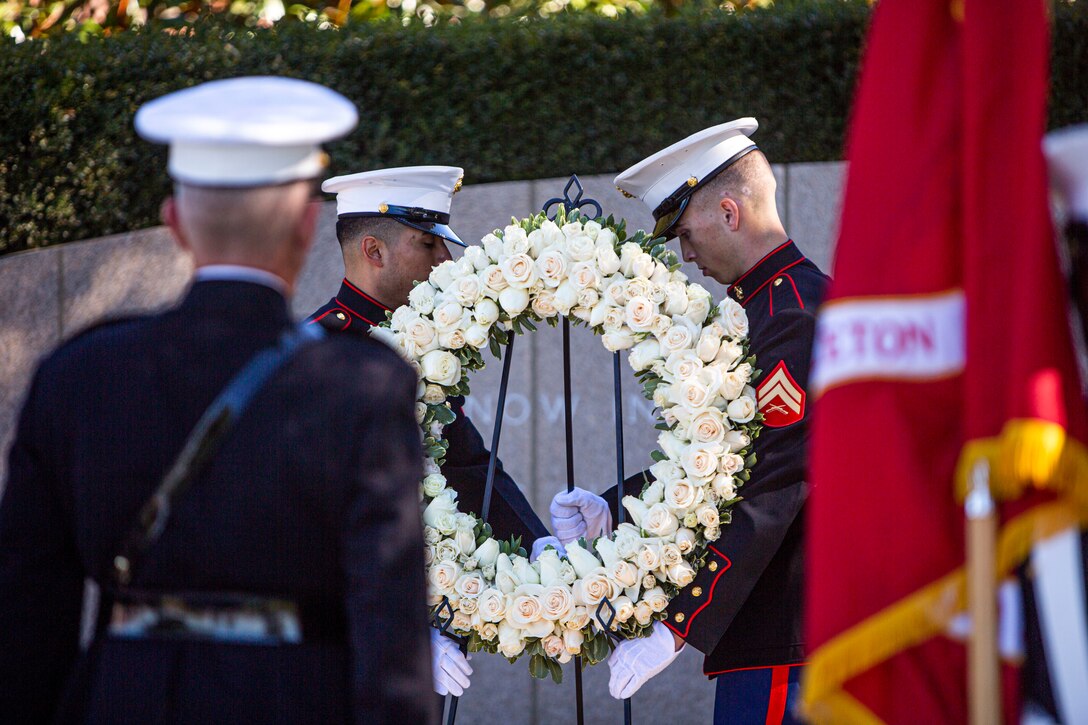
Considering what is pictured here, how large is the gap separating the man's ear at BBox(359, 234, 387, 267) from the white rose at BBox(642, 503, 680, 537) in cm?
163

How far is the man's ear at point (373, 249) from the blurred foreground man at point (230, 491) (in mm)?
2450

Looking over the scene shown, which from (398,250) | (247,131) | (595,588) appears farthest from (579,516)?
(247,131)

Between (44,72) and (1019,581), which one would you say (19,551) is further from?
(44,72)

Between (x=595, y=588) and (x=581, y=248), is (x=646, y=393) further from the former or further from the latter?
(x=595, y=588)

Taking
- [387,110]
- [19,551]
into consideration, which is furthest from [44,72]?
[19,551]

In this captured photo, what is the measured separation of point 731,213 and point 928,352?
198 centimetres

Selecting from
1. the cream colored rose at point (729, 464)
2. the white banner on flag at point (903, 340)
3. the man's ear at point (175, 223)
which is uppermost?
the white banner on flag at point (903, 340)

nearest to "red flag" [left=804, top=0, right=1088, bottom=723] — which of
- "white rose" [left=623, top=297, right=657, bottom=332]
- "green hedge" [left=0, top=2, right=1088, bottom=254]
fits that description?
"white rose" [left=623, top=297, right=657, bottom=332]

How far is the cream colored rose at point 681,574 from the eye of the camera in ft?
10.1

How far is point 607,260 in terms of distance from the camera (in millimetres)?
3203

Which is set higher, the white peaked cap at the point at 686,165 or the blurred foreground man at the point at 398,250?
the white peaked cap at the point at 686,165

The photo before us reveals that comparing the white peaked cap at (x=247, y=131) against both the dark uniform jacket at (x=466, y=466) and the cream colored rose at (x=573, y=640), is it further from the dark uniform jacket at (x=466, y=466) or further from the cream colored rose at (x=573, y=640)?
the dark uniform jacket at (x=466, y=466)

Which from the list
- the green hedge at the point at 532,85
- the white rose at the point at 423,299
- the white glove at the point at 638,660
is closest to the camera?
the white glove at the point at 638,660

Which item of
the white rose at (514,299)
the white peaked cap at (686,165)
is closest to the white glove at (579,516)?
the white rose at (514,299)
